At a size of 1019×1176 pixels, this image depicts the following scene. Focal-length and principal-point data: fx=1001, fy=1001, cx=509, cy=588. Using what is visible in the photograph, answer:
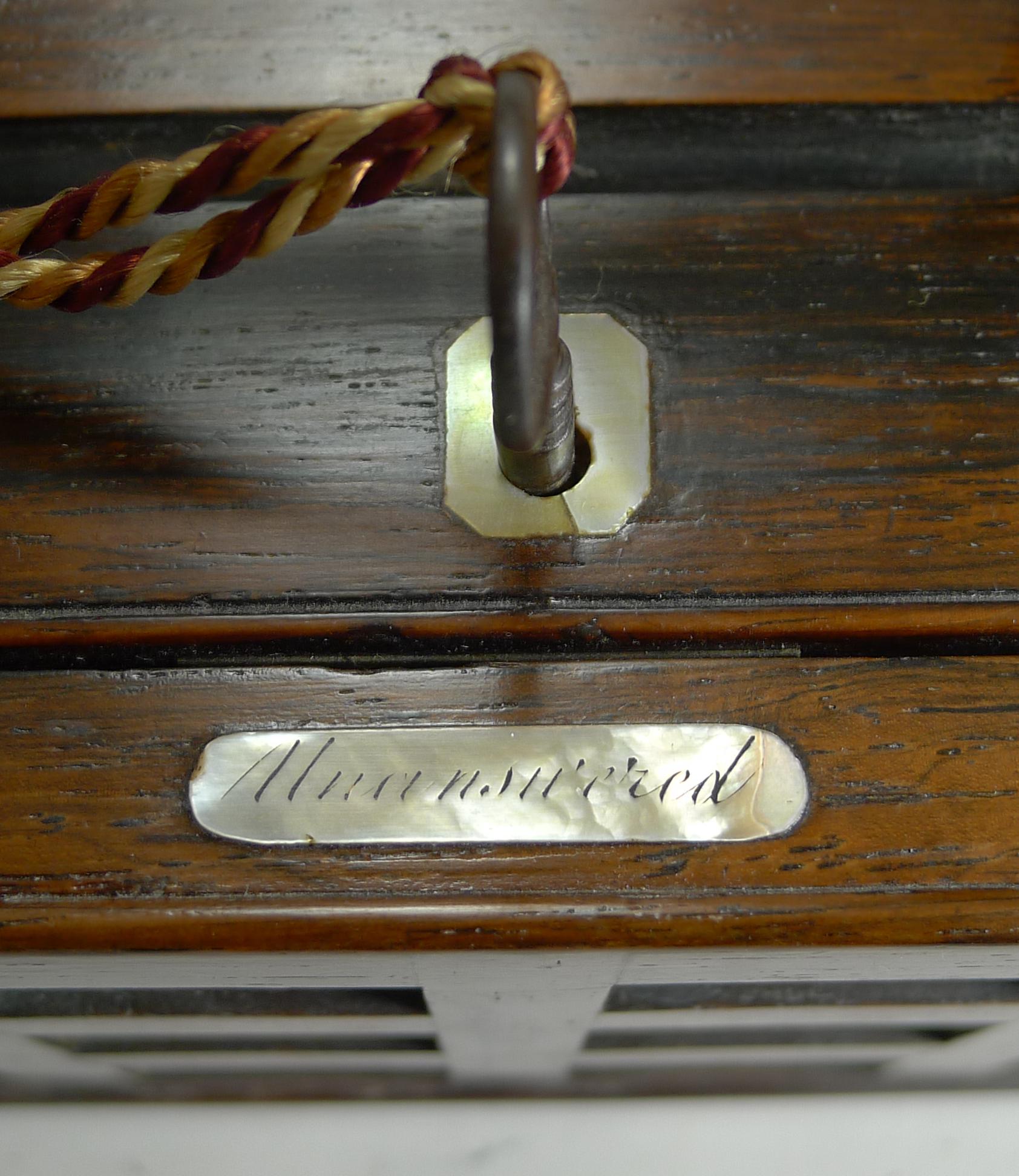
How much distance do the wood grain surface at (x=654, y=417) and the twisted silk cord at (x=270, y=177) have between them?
0.22 feet

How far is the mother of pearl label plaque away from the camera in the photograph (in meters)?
0.33

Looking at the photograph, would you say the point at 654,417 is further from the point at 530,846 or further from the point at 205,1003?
the point at 205,1003

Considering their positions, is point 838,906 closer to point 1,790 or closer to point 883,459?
point 883,459

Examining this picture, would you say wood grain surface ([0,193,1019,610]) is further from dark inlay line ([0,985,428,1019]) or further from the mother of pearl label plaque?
dark inlay line ([0,985,428,1019])

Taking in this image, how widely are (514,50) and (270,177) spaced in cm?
17

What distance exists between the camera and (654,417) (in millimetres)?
375

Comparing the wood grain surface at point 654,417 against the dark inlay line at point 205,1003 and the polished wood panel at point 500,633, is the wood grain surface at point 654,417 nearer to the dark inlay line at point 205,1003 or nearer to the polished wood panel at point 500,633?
the polished wood panel at point 500,633

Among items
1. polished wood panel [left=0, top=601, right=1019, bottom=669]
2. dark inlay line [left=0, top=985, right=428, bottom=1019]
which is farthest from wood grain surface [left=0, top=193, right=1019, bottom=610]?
dark inlay line [left=0, top=985, right=428, bottom=1019]

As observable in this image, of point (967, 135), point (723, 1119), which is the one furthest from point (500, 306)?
point (723, 1119)

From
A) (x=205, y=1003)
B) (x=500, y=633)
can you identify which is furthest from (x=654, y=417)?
(x=205, y=1003)

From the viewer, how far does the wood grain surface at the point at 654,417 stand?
36 centimetres

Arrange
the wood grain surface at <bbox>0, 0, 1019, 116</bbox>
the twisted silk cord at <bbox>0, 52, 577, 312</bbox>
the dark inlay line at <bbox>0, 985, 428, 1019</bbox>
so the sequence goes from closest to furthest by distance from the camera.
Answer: the twisted silk cord at <bbox>0, 52, 577, 312</bbox> < the wood grain surface at <bbox>0, 0, 1019, 116</bbox> < the dark inlay line at <bbox>0, 985, 428, 1019</bbox>

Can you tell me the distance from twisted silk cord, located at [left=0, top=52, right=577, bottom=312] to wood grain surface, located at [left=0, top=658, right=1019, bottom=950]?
14cm

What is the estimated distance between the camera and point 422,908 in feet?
1.08
